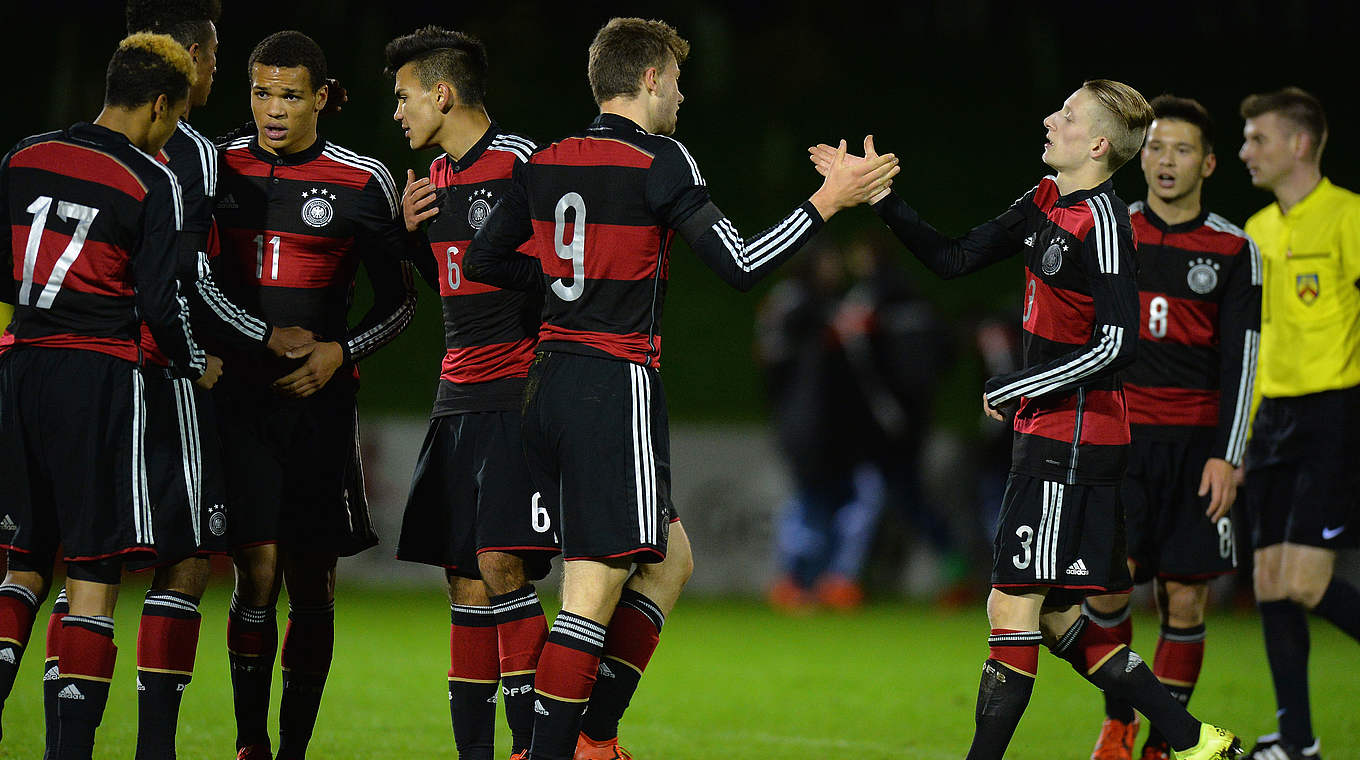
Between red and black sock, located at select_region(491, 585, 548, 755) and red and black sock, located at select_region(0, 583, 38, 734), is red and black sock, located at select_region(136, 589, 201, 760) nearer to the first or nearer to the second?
red and black sock, located at select_region(0, 583, 38, 734)

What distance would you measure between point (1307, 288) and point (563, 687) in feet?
12.1

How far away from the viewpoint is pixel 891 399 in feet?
37.1

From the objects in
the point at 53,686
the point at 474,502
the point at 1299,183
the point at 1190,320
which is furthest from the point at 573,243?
the point at 1299,183

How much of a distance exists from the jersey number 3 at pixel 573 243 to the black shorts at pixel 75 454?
134cm

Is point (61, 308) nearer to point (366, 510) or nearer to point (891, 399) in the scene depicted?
point (366, 510)

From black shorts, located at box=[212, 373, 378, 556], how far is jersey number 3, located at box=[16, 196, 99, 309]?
2.60 feet

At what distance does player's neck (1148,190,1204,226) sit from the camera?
5.78m

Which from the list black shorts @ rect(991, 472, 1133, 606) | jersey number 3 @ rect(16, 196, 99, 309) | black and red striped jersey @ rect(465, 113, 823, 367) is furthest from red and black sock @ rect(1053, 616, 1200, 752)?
jersey number 3 @ rect(16, 196, 99, 309)

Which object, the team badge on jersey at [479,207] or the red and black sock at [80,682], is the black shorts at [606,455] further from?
the red and black sock at [80,682]

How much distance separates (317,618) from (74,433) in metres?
1.15

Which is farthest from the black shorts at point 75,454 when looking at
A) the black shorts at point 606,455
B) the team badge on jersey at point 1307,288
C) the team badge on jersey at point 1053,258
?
the team badge on jersey at point 1307,288

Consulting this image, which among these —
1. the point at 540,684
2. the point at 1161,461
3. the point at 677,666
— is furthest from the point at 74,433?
the point at 677,666

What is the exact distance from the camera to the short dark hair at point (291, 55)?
5.07m

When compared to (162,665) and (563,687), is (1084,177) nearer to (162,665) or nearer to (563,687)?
(563,687)
